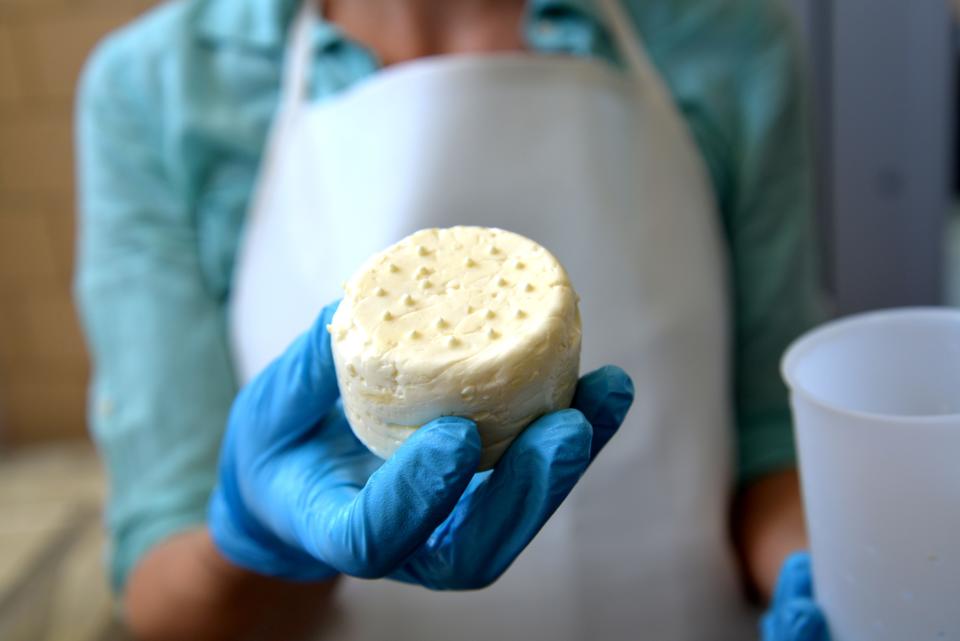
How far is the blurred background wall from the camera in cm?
114

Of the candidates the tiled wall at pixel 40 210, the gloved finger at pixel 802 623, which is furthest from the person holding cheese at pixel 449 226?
the tiled wall at pixel 40 210

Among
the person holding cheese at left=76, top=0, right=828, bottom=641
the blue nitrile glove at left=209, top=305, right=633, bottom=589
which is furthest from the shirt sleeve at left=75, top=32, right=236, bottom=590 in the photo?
the blue nitrile glove at left=209, top=305, right=633, bottom=589

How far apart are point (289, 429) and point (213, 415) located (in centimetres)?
35

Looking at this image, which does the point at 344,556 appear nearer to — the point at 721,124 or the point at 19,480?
the point at 721,124

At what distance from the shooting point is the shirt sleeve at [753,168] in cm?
85

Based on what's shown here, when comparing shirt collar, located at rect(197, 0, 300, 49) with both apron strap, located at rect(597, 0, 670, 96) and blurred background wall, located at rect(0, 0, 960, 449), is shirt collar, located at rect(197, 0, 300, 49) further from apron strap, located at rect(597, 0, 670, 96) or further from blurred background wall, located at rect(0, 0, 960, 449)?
blurred background wall, located at rect(0, 0, 960, 449)

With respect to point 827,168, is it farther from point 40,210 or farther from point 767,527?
point 40,210

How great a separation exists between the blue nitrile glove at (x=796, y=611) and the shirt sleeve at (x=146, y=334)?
19.5 inches

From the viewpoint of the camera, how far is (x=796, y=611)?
516 millimetres

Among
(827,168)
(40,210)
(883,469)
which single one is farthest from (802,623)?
(40,210)

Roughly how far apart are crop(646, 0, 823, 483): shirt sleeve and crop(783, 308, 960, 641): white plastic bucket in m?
0.33

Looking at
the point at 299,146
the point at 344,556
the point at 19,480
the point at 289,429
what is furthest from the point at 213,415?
the point at 19,480

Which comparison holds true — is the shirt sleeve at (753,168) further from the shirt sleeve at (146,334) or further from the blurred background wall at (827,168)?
the shirt sleeve at (146,334)

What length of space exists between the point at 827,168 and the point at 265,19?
0.74 m
